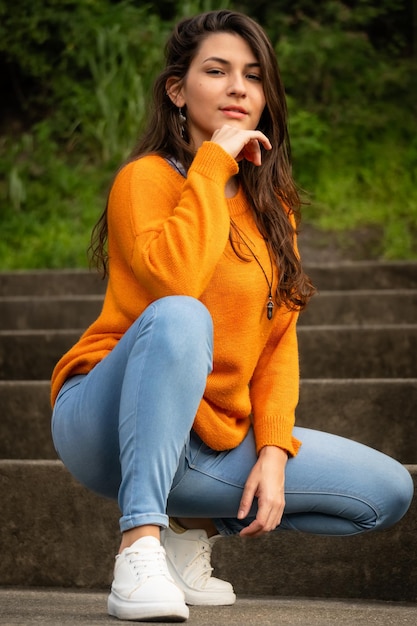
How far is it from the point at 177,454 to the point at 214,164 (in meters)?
0.57

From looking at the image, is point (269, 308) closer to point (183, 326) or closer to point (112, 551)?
point (183, 326)

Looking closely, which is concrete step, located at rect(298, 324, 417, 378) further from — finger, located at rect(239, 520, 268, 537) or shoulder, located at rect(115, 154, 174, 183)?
finger, located at rect(239, 520, 268, 537)

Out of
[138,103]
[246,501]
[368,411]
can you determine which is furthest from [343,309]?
[138,103]

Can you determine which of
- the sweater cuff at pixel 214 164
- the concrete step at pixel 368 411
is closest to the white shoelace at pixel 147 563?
the sweater cuff at pixel 214 164

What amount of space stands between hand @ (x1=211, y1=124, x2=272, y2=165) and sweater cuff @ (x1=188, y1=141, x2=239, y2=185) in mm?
14

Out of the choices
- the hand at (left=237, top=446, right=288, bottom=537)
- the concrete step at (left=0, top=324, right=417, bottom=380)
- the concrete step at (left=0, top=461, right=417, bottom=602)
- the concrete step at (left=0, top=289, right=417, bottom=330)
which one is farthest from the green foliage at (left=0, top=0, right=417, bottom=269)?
the hand at (left=237, top=446, right=288, bottom=537)

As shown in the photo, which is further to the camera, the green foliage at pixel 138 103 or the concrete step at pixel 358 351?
the green foliage at pixel 138 103

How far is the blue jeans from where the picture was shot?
188 cm

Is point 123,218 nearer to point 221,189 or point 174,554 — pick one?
point 221,189

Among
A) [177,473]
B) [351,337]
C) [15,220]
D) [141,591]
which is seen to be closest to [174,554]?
[177,473]

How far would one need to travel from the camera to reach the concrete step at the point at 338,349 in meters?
3.53

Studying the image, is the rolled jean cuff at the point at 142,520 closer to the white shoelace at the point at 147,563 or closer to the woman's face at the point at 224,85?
the white shoelace at the point at 147,563

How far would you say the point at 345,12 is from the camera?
8.19 m

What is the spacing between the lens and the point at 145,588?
1.82 metres
